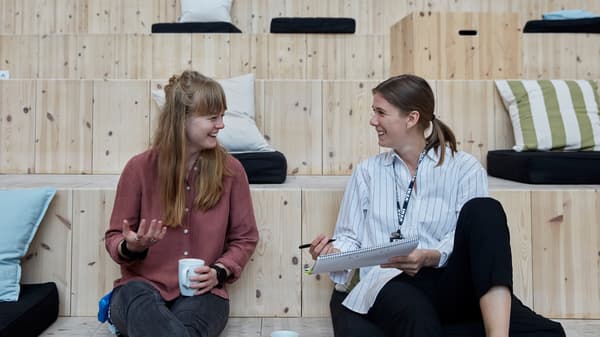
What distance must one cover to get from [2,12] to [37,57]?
1305 mm

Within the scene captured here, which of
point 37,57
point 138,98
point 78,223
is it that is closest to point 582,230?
point 78,223

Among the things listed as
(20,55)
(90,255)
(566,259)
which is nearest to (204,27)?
(20,55)

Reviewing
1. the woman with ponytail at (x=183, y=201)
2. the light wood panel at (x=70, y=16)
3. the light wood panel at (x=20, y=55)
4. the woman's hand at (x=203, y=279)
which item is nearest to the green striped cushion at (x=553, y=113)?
the woman with ponytail at (x=183, y=201)

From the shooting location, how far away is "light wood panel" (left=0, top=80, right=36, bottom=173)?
8.34 ft

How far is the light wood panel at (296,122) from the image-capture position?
2.62m

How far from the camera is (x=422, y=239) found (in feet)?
5.32

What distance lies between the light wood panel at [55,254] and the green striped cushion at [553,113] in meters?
1.79

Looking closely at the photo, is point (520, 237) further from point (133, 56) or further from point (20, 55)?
point (20, 55)

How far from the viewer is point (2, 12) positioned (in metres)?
4.42

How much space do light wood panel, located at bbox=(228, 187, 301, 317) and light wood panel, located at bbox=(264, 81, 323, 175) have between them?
0.67 meters

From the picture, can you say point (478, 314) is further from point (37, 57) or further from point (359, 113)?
point (37, 57)

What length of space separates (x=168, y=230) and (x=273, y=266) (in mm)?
402

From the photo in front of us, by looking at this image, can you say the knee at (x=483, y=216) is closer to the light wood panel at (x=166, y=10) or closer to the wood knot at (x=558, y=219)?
the wood knot at (x=558, y=219)

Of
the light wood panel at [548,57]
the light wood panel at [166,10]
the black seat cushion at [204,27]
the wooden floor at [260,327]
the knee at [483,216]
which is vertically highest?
the light wood panel at [166,10]
